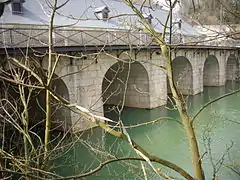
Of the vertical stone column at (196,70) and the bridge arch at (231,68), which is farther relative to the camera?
the bridge arch at (231,68)

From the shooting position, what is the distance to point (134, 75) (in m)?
14.7

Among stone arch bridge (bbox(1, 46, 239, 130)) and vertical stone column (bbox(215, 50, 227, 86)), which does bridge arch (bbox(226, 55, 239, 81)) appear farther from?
vertical stone column (bbox(215, 50, 227, 86))

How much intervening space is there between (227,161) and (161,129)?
158 inches

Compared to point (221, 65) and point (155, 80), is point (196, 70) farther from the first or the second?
point (155, 80)

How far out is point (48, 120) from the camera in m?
3.81

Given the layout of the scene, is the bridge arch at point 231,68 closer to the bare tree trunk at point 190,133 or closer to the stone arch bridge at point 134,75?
the stone arch bridge at point 134,75

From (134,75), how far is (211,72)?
893cm

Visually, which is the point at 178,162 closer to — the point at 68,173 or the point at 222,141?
the point at 222,141

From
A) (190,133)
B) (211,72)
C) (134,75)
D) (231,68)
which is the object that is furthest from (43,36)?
(231,68)

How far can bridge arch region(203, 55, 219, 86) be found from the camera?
21.1 metres

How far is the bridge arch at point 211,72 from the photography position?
2112 centimetres

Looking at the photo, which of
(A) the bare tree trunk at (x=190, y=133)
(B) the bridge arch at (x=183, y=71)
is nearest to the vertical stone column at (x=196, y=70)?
(B) the bridge arch at (x=183, y=71)

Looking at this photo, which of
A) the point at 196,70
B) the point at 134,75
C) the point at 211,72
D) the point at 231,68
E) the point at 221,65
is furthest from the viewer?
the point at 231,68

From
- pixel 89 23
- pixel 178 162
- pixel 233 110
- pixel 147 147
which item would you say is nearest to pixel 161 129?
pixel 147 147
